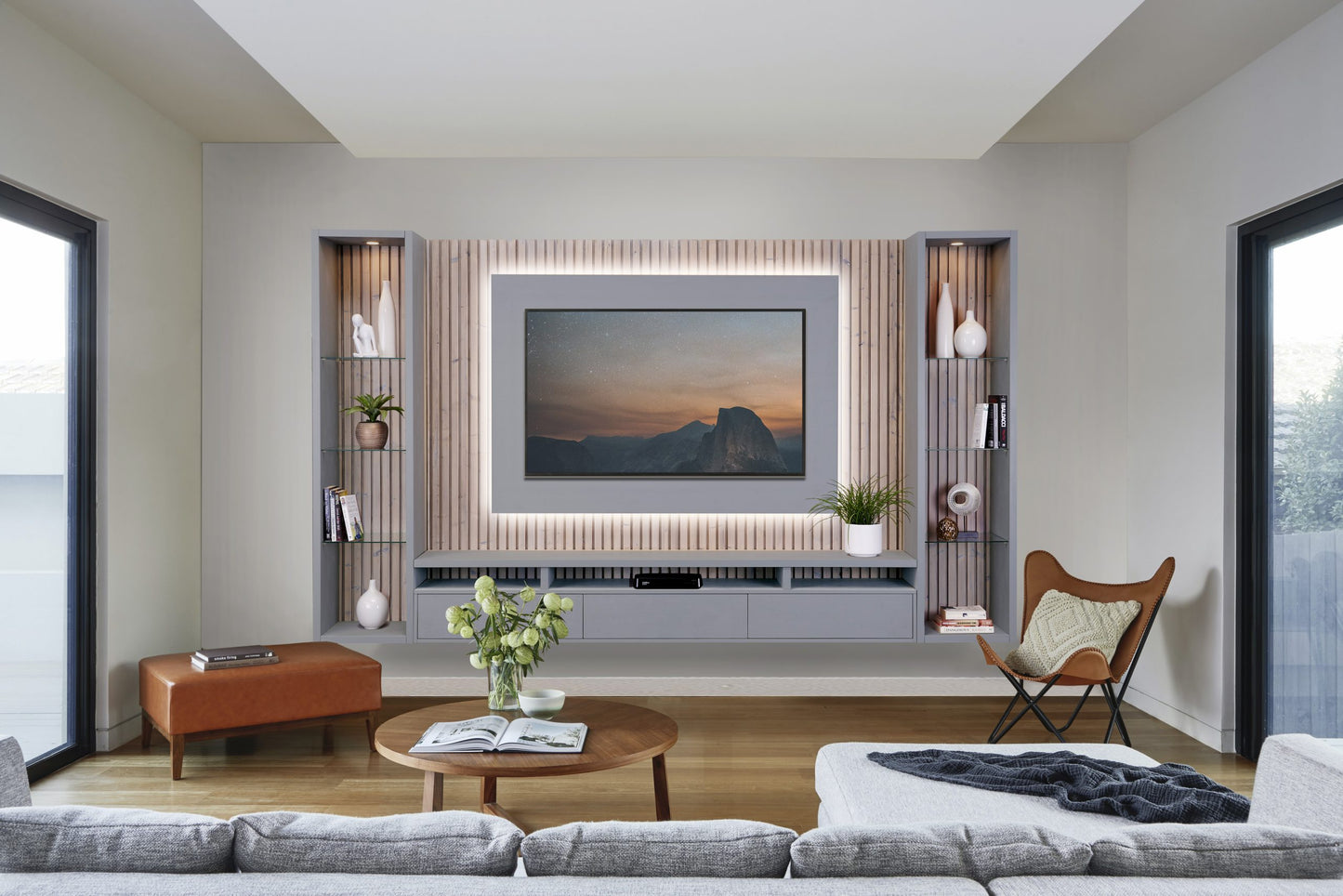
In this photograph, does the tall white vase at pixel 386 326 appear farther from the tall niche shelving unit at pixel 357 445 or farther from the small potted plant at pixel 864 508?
the small potted plant at pixel 864 508

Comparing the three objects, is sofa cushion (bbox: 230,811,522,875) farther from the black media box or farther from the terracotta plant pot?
the terracotta plant pot

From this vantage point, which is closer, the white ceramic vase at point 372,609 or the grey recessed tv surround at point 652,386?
the white ceramic vase at point 372,609

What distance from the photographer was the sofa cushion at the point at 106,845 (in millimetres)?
1262

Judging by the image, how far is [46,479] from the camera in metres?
3.61

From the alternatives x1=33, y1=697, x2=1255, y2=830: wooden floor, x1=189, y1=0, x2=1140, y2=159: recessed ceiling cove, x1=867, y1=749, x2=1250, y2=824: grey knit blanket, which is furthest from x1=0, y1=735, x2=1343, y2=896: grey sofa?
x1=189, y1=0, x2=1140, y2=159: recessed ceiling cove

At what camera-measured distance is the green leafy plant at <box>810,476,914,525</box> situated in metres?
4.40

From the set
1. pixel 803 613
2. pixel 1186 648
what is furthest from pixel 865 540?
pixel 1186 648

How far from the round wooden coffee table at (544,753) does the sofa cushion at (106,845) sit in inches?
45.5

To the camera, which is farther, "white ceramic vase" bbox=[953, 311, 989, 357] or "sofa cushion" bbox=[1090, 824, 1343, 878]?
"white ceramic vase" bbox=[953, 311, 989, 357]

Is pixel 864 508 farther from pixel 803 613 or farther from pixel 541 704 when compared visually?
pixel 541 704

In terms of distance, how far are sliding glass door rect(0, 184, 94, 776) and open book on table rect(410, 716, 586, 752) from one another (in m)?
1.91

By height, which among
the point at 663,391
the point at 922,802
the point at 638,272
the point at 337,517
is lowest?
the point at 922,802

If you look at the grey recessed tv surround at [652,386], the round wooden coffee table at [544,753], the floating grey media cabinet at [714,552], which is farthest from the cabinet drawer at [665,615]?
the round wooden coffee table at [544,753]

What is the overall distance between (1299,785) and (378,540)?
3717mm
